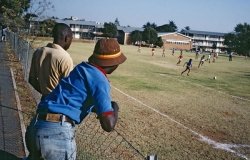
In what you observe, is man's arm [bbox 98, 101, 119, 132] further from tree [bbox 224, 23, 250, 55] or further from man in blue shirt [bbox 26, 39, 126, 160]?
tree [bbox 224, 23, 250, 55]

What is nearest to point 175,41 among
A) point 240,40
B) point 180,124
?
point 240,40

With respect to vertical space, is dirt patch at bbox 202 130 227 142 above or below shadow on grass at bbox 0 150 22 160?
below

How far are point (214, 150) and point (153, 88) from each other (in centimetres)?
954

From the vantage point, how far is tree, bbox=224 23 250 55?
98.6 meters

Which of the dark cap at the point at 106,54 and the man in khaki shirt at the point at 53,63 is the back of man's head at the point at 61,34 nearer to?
the man in khaki shirt at the point at 53,63

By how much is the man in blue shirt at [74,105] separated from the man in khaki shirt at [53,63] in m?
1.77

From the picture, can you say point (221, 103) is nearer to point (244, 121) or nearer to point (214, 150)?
point (244, 121)

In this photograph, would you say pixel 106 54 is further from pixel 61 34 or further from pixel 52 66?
pixel 61 34

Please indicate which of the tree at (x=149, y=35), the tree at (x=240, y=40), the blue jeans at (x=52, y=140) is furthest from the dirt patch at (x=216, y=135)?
the tree at (x=240, y=40)

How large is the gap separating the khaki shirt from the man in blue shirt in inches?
69.4

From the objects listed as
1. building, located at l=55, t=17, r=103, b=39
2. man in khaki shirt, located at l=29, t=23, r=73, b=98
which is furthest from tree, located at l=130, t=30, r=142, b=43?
man in khaki shirt, located at l=29, t=23, r=73, b=98

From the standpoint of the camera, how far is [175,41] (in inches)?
4567

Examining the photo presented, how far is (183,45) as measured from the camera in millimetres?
119688

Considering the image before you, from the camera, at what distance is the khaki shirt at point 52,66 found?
187 inches
